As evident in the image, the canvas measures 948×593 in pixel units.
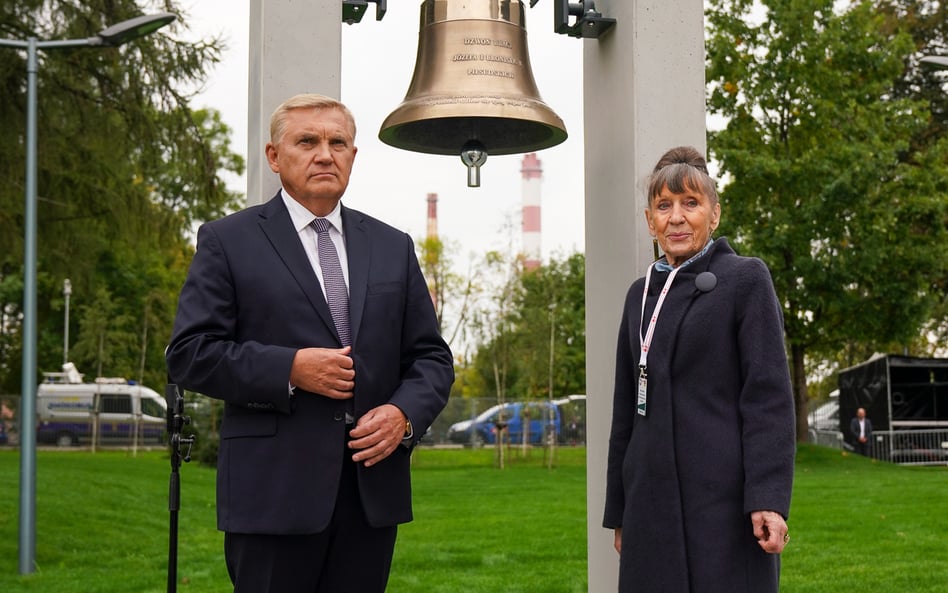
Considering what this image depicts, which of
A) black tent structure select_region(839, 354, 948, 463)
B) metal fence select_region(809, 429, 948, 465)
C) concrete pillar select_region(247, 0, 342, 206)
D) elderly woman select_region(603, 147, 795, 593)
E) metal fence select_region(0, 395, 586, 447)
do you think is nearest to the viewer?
elderly woman select_region(603, 147, 795, 593)

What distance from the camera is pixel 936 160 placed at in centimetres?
2706

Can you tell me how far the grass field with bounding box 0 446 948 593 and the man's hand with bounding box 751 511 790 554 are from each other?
5.66 metres

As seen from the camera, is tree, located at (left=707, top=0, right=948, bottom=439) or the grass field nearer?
the grass field

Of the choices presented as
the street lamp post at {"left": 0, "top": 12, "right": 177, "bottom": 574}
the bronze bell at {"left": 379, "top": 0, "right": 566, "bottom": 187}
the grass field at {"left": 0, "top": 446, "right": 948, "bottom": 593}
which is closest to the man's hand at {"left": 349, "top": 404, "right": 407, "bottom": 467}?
the bronze bell at {"left": 379, "top": 0, "right": 566, "bottom": 187}

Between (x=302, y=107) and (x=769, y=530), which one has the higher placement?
(x=302, y=107)

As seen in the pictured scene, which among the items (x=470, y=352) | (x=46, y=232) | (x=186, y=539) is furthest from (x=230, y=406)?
(x=470, y=352)

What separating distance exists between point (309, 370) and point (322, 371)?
0.11 feet

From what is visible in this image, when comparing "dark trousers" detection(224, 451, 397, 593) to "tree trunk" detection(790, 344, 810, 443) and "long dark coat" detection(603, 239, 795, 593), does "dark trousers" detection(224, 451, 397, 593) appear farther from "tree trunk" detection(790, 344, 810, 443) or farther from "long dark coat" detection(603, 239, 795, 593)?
"tree trunk" detection(790, 344, 810, 443)

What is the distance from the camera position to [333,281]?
3.32 meters

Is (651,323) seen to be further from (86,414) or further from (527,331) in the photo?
(86,414)

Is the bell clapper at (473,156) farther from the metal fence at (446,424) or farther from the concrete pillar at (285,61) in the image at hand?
the metal fence at (446,424)

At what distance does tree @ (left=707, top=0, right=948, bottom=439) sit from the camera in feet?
85.5

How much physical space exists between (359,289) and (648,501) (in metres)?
1.00

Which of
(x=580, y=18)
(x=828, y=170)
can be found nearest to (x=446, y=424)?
(x=828, y=170)
